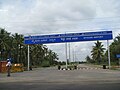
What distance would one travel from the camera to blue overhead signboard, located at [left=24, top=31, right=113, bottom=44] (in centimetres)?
4884

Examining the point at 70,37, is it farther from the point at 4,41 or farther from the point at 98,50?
the point at 98,50

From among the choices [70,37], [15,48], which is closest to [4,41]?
[15,48]

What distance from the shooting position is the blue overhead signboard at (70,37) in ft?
160

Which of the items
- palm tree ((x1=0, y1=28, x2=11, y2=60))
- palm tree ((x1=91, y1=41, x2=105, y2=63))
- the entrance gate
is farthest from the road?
palm tree ((x1=91, y1=41, x2=105, y2=63))

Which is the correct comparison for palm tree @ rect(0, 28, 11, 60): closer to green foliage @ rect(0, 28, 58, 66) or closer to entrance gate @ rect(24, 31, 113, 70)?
green foliage @ rect(0, 28, 58, 66)

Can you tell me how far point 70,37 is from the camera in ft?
164

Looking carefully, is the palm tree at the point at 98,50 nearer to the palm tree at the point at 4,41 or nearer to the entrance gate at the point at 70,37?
the palm tree at the point at 4,41

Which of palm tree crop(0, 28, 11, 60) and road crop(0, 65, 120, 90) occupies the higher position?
palm tree crop(0, 28, 11, 60)

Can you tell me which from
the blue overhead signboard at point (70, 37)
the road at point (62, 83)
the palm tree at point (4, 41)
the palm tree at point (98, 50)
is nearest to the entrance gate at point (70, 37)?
the blue overhead signboard at point (70, 37)

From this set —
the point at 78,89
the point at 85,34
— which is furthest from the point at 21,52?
the point at 78,89

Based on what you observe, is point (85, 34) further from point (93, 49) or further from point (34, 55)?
point (93, 49)

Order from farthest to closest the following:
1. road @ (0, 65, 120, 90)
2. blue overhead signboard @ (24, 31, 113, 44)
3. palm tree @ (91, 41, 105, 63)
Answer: palm tree @ (91, 41, 105, 63) < blue overhead signboard @ (24, 31, 113, 44) < road @ (0, 65, 120, 90)

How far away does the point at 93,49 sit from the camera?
111 metres

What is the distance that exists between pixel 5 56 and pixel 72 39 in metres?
37.0
